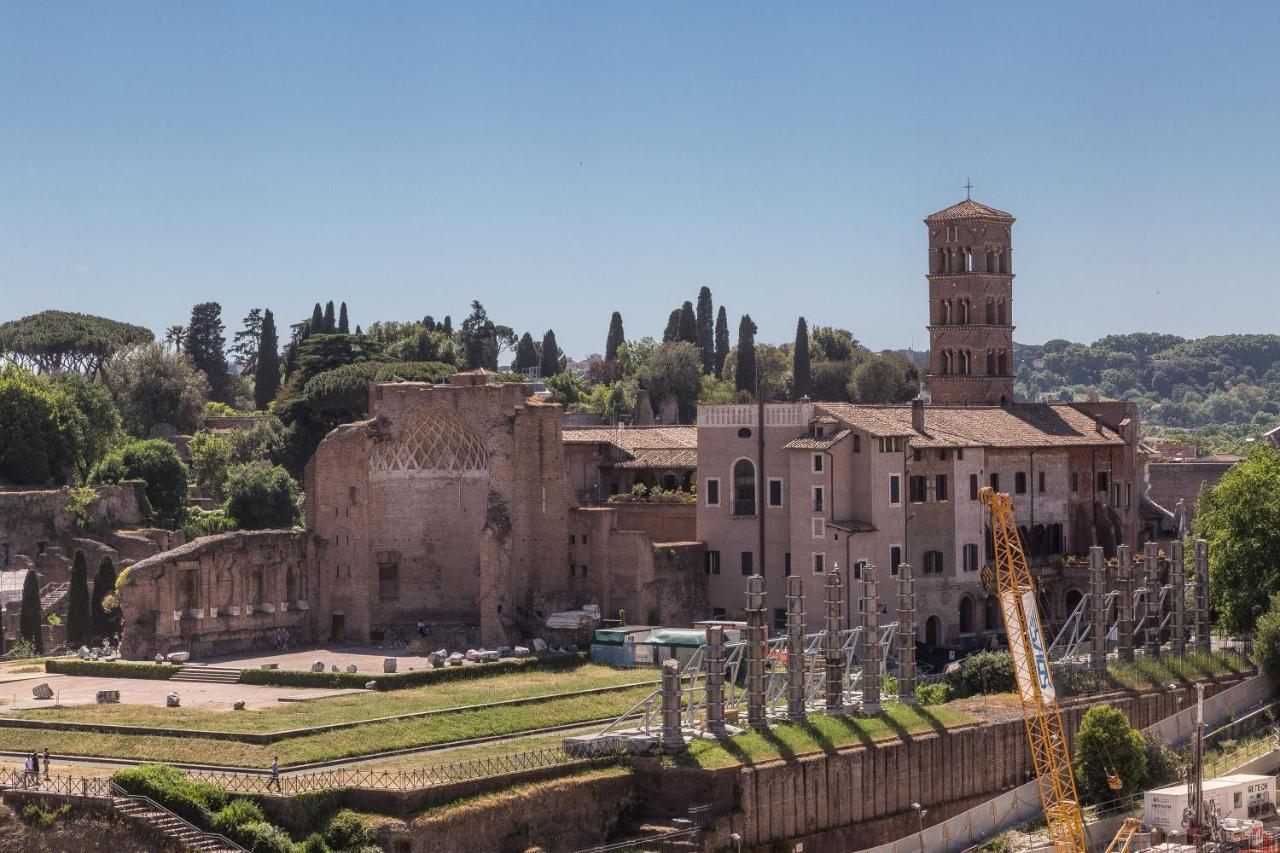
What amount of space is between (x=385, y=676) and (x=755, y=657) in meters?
12.0

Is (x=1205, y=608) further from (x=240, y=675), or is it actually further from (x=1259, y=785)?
(x=240, y=675)

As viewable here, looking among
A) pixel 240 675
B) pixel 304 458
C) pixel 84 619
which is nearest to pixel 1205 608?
pixel 240 675

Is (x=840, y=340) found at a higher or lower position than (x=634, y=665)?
higher

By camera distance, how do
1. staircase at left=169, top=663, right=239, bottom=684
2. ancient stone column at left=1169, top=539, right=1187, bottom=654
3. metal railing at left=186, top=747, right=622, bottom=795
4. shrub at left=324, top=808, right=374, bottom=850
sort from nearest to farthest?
shrub at left=324, top=808, right=374, bottom=850 < metal railing at left=186, top=747, right=622, bottom=795 < staircase at left=169, top=663, right=239, bottom=684 < ancient stone column at left=1169, top=539, right=1187, bottom=654

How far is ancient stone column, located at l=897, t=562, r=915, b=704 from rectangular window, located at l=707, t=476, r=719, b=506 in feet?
41.6

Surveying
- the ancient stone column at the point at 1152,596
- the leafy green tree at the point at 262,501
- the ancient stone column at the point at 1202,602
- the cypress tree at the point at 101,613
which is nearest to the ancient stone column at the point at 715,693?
the ancient stone column at the point at 1152,596

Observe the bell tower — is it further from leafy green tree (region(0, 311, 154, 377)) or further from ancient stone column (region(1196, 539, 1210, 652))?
leafy green tree (region(0, 311, 154, 377))

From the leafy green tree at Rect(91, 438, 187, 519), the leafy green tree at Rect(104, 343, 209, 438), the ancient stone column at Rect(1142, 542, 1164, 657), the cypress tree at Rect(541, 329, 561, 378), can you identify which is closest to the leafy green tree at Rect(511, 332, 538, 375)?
the cypress tree at Rect(541, 329, 561, 378)

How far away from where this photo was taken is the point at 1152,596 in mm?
70812

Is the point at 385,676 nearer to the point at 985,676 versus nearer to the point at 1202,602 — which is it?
the point at 985,676

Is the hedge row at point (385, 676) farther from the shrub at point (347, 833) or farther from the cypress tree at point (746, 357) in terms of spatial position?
the cypress tree at point (746, 357)

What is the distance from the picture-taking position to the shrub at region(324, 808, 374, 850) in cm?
4531

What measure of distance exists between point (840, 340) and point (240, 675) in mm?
73898

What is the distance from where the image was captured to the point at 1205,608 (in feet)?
234
